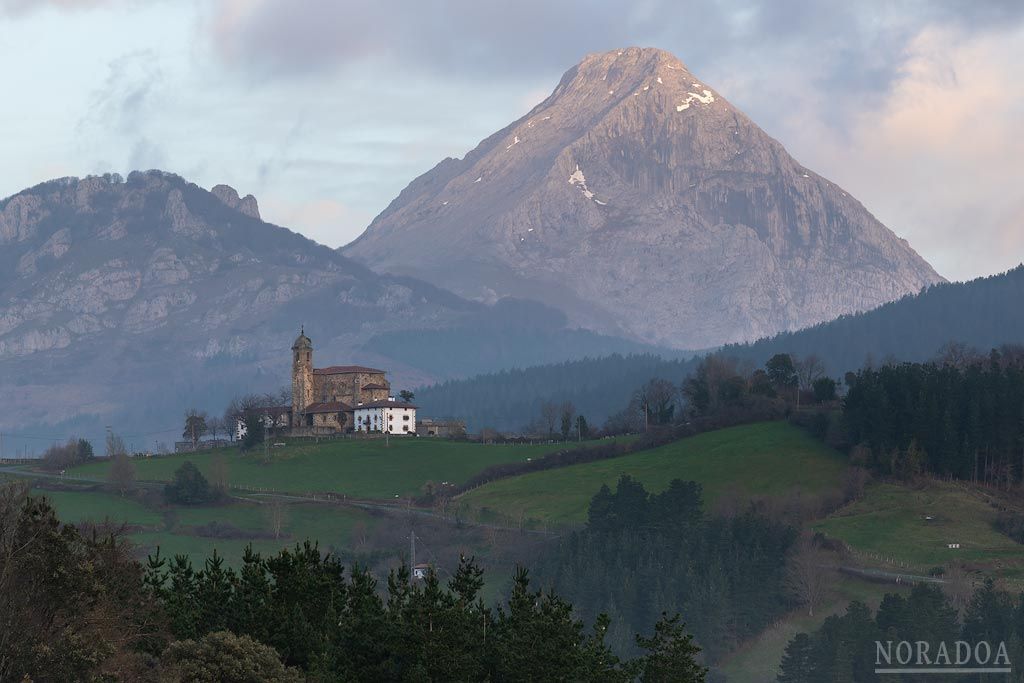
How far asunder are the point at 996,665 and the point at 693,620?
36.7m

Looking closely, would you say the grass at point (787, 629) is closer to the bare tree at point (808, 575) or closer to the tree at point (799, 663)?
the bare tree at point (808, 575)

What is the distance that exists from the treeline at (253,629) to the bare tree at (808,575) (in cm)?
7915

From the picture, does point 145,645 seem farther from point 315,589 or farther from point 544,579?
point 544,579

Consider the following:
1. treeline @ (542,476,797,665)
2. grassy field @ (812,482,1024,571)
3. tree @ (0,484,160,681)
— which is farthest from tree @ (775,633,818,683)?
tree @ (0,484,160,681)

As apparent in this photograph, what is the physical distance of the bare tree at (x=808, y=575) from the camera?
548ft

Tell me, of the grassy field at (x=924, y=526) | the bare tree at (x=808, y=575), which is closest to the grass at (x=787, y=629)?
the bare tree at (x=808, y=575)

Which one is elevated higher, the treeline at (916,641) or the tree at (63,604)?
the tree at (63,604)

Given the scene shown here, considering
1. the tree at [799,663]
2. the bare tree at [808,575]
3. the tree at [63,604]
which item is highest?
the tree at [63,604]

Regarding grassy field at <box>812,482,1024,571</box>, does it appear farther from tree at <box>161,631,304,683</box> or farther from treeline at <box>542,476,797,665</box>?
tree at <box>161,631,304,683</box>

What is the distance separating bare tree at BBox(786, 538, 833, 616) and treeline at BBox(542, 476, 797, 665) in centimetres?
114

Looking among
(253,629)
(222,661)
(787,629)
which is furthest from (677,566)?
(222,661)

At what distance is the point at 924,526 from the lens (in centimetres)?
18000

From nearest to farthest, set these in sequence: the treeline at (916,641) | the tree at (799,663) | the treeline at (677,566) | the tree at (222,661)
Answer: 1. the tree at (222,661)
2. the treeline at (916,641)
3. the tree at (799,663)
4. the treeline at (677,566)

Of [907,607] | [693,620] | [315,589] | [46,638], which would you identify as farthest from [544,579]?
[46,638]
